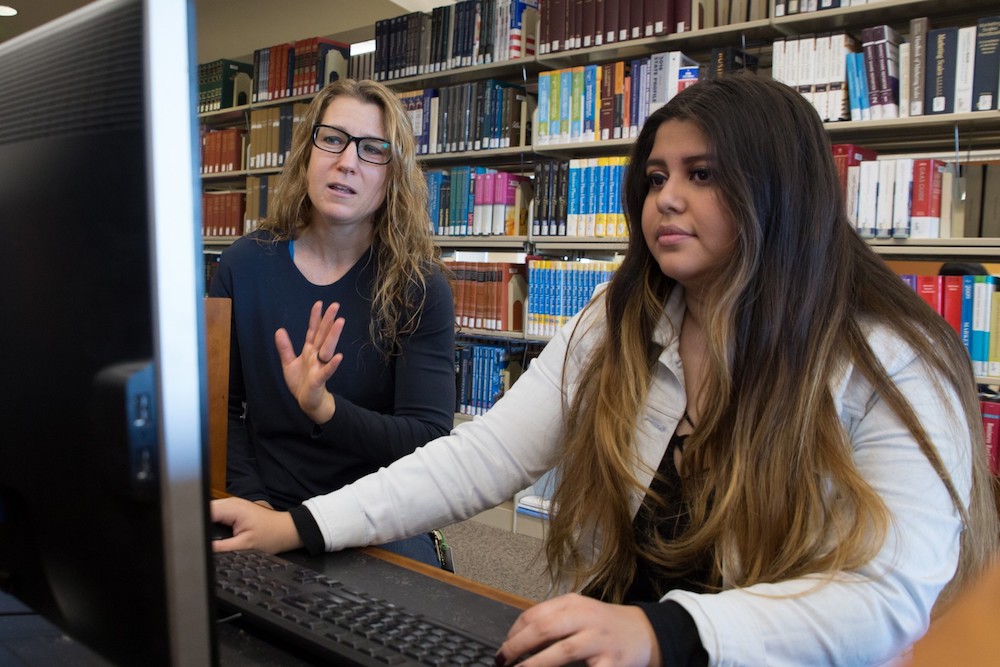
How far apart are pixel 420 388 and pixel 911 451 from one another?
0.86m

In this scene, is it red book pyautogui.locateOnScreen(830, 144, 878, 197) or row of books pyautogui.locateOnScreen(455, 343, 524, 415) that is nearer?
red book pyautogui.locateOnScreen(830, 144, 878, 197)

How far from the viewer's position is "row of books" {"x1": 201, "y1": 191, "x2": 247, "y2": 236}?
4.92m

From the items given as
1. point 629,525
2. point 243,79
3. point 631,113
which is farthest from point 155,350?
point 243,79

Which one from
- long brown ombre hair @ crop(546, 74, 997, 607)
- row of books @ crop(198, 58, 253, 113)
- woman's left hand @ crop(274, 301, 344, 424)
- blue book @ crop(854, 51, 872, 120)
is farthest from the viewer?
row of books @ crop(198, 58, 253, 113)

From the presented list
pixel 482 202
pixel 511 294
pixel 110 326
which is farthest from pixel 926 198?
pixel 110 326

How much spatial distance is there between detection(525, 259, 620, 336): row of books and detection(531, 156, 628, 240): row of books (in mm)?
130

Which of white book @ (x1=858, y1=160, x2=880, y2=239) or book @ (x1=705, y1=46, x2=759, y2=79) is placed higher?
book @ (x1=705, y1=46, x2=759, y2=79)

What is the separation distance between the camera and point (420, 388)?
151cm

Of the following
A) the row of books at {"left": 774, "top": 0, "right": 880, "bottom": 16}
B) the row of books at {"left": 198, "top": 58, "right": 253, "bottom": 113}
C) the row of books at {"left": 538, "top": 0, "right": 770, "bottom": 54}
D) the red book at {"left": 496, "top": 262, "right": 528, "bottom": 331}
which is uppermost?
the row of books at {"left": 198, "top": 58, "right": 253, "bottom": 113}

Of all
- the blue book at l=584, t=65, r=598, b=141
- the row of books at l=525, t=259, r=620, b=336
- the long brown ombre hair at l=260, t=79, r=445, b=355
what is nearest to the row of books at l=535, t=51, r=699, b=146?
the blue book at l=584, t=65, r=598, b=141

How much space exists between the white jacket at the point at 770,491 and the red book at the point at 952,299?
5.79ft

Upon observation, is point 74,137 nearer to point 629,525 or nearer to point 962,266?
point 629,525

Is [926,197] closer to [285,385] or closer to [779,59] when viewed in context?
[779,59]

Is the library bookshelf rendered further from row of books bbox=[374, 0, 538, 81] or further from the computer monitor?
the computer monitor
